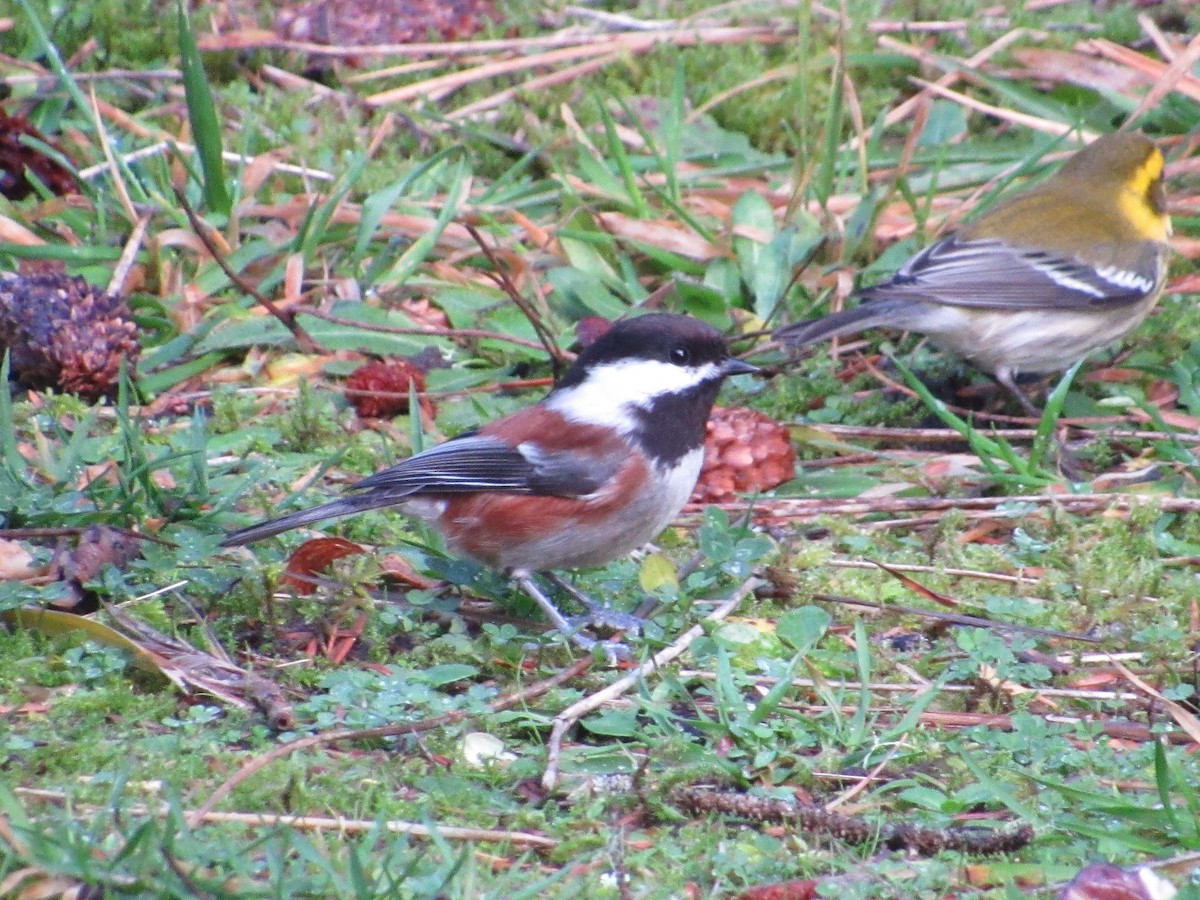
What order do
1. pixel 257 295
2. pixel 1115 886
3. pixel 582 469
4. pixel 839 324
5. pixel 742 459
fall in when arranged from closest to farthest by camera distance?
pixel 1115 886 < pixel 582 469 < pixel 742 459 < pixel 257 295 < pixel 839 324

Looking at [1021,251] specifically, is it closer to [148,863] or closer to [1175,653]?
[1175,653]

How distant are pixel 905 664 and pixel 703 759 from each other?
0.83 m

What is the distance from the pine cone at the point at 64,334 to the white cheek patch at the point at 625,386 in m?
1.94

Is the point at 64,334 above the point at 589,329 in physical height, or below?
above

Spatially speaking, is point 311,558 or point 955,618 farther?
point 311,558

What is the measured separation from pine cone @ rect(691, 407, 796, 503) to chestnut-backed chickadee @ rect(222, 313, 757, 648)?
70 cm

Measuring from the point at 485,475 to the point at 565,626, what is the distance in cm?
52

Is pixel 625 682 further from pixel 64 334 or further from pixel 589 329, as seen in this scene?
pixel 64 334

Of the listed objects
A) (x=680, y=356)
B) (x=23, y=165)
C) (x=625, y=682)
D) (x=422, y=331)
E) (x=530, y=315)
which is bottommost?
(x=625, y=682)

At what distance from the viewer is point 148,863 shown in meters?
2.53

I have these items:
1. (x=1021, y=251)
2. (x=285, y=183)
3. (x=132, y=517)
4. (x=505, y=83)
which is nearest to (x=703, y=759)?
(x=132, y=517)

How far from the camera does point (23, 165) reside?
244 inches

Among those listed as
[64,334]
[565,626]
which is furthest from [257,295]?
[565,626]

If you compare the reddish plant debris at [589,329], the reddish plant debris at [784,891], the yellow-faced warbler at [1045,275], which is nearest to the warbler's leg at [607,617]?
the reddish plant debris at [784,891]
